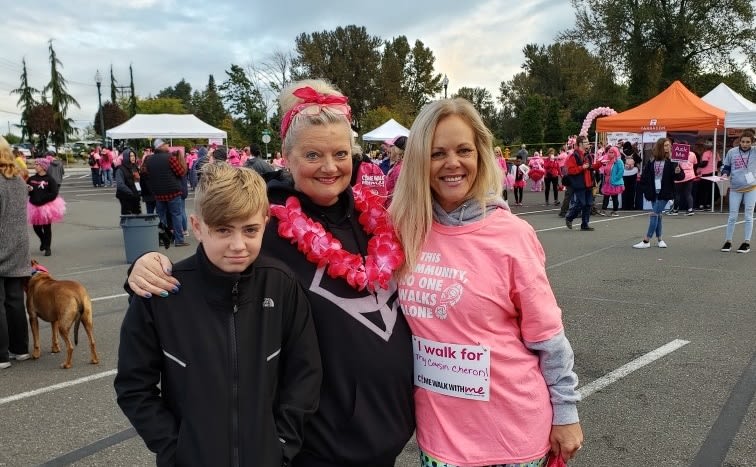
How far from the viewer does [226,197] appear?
1.61 meters

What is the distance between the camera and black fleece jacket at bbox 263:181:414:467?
1688mm

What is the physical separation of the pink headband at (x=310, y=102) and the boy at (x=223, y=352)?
0.92 ft

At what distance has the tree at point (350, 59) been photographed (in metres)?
54.3

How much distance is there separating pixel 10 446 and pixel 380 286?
3.04 metres

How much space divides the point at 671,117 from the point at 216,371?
56.5 feet

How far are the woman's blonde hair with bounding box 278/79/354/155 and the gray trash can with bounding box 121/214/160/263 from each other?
26.6 feet

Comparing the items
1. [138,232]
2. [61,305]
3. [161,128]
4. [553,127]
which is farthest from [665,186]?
[553,127]

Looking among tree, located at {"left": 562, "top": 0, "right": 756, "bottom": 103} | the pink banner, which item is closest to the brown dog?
the pink banner

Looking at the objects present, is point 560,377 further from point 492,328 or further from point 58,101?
point 58,101

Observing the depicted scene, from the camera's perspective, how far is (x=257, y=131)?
44.3m

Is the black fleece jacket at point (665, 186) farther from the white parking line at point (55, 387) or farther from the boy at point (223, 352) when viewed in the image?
the boy at point (223, 352)

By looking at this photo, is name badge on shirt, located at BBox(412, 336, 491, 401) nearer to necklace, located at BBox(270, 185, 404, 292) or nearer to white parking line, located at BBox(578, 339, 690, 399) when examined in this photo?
necklace, located at BBox(270, 185, 404, 292)

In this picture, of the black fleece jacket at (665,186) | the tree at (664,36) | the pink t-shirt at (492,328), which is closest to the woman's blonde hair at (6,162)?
the pink t-shirt at (492,328)

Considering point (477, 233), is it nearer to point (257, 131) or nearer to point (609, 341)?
point (609, 341)
